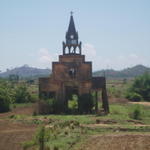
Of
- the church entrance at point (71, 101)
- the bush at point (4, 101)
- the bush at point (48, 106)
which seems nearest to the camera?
the bush at point (48, 106)

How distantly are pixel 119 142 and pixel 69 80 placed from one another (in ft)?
48.8

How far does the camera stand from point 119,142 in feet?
62.4

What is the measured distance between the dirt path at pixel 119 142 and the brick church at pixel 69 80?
13380mm

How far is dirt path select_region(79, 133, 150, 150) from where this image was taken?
18.4 metres

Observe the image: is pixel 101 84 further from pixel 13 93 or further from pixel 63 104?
pixel 13 93

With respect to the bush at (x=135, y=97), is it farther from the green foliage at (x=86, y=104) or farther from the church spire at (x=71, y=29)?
the church spire at (x=71, y=29)

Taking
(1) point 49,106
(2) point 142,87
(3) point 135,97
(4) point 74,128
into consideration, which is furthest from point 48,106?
(2) point 142,87

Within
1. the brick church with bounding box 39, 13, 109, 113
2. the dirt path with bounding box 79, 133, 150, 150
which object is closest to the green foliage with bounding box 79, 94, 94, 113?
the brick church with bounding box 39, 13, 109, 113

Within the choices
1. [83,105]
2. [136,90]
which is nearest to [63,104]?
[83,105]

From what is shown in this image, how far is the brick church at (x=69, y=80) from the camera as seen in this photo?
33250 mm

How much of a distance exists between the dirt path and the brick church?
43.9 feet

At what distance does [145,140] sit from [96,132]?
426 centimetres

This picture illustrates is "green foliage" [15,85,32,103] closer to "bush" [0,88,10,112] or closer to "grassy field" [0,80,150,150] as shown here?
"bush" [0,88,10,112]

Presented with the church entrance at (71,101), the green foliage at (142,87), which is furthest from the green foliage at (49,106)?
the green foliage at (142,87)
